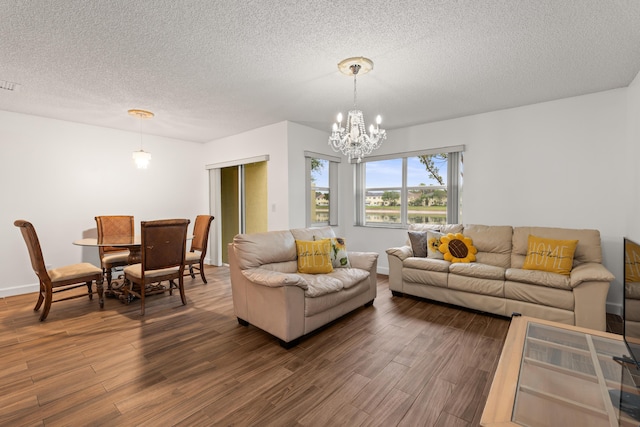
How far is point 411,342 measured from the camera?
8.82 feet

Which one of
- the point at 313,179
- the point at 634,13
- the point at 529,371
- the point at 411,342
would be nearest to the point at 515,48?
the point at 634,13

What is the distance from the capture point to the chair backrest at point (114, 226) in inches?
177

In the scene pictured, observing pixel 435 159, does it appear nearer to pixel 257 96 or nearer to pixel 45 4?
pixel 257 96

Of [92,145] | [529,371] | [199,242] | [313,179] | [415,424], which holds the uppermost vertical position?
[92,145]

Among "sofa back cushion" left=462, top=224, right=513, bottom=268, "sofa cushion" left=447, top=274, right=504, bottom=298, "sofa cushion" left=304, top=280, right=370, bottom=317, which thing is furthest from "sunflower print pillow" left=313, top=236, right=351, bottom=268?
"sofa back cushion" left=462, top=224, right=513, bottom=268

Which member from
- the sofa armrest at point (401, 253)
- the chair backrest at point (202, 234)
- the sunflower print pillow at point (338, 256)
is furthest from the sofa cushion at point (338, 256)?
the chair backrest at point (202, 234)

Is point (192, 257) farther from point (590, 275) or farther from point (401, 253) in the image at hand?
point (590, 275)

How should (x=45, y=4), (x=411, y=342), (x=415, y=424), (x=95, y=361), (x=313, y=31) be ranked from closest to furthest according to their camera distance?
(x=415, y=424), (x=45, y=4), (x=313, y=31), (x=95, y=361), (x=411, y=342)

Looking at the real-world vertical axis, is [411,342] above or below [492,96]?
below

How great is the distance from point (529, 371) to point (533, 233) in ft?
8.45

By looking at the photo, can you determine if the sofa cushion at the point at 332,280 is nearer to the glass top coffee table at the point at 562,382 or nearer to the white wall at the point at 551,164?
the glass top coffee table at the point at 562,382

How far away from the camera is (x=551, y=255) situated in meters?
3.22

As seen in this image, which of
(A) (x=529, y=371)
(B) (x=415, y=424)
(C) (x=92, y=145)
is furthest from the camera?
(C) (x=92, y=145)

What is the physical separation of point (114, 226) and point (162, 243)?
6.00 ft
